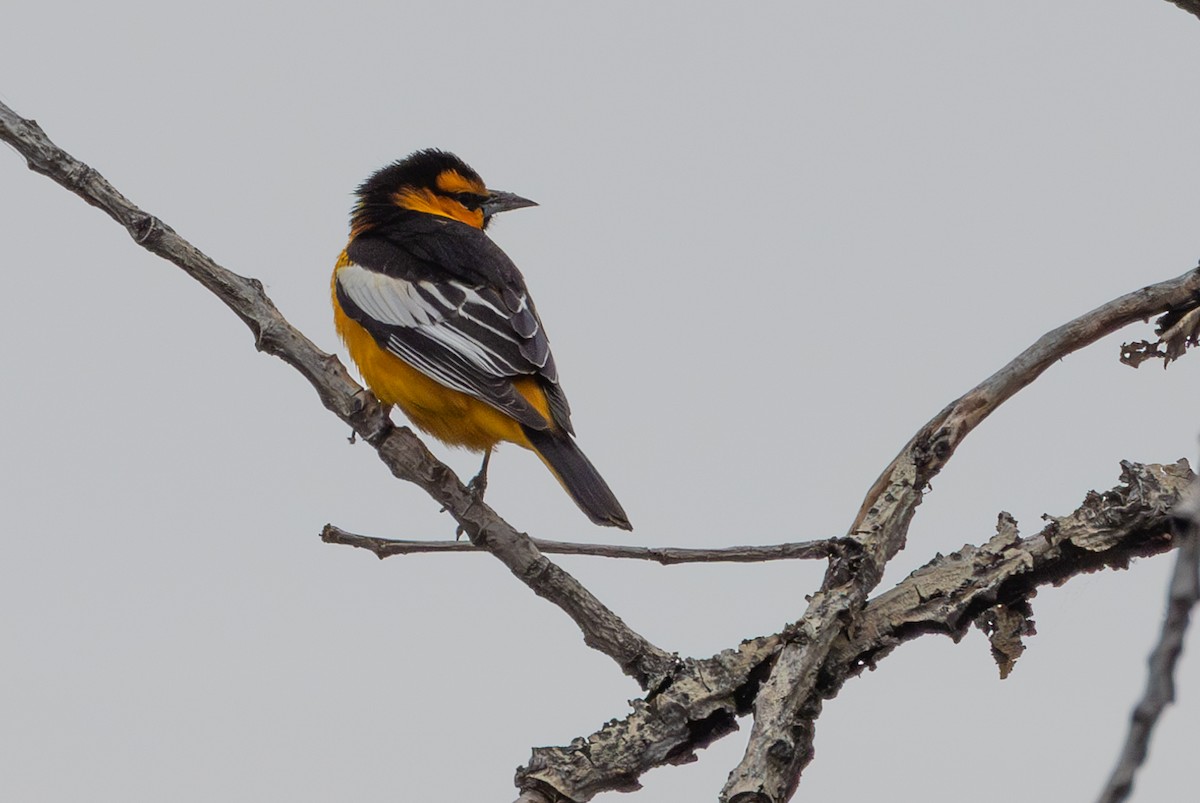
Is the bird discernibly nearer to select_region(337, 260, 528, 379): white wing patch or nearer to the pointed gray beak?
select_region(337, 260, 528, 379): white wing patch

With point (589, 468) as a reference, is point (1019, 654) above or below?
below

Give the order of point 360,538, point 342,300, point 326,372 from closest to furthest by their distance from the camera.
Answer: point 360,538, point 326,372, point 342,300

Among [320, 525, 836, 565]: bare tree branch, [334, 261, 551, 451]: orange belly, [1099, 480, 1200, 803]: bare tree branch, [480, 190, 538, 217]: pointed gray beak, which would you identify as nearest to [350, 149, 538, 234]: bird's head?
[480, 190, 538, 217]: pointed gray beak

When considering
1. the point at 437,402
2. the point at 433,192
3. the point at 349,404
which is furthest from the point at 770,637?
the point at 433,192

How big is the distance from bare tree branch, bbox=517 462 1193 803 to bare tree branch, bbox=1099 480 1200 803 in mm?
1590

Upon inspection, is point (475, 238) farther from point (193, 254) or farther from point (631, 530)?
point (193, 254)

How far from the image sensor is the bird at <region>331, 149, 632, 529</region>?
4.21m

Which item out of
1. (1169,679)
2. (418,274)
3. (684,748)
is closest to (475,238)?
(418,274)

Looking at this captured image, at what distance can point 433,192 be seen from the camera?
5.93 meters

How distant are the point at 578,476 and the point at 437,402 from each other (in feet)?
2.08

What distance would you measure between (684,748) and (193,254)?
159 cm

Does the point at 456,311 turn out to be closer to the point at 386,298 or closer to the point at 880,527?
the point at 386,298

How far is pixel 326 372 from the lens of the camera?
10.6 feet

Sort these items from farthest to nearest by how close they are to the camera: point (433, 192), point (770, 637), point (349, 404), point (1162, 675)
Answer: point (433, 192) → point (349, 404) → point (770, 637) → point (1162, 675)
